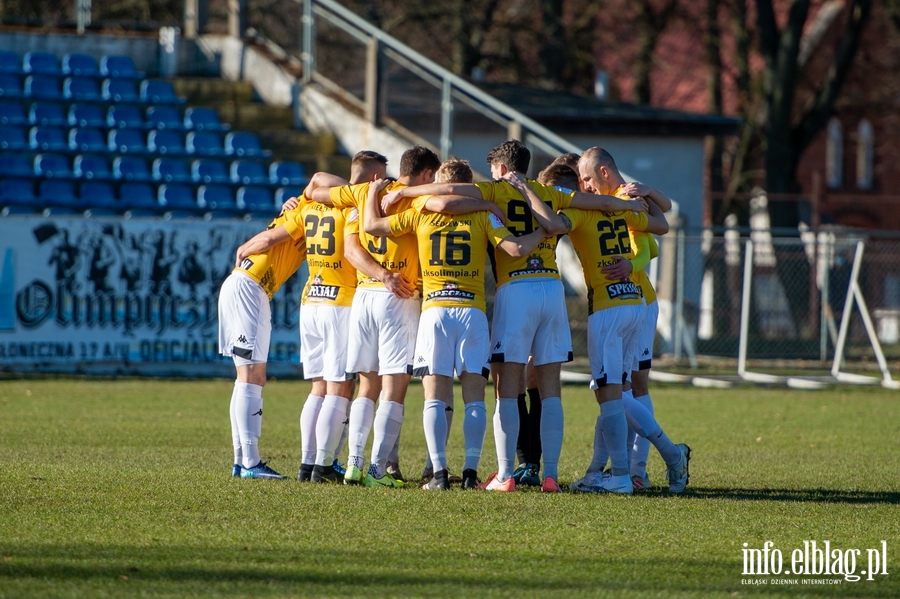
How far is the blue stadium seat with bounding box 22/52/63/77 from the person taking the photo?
21344 millimetres

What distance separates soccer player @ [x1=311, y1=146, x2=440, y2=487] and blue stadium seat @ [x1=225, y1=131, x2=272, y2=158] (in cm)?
1305

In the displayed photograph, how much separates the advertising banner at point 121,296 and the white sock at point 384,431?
9.01 metres

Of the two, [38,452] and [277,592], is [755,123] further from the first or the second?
[277,592]

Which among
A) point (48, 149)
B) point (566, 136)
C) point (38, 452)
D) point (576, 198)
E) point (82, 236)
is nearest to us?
point (576, 198)

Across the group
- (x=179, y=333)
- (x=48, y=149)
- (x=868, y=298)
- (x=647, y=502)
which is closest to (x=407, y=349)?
(x=647, y=502)

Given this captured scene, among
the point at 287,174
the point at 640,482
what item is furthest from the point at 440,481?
the point at 287,174

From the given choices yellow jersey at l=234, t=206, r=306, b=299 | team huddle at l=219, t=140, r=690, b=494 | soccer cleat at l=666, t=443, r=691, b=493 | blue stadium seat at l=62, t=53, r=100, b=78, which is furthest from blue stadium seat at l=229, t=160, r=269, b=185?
soccer cleat at l=666, t=443, r=691, b=493

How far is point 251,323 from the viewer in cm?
800

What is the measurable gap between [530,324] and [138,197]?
41.3ft

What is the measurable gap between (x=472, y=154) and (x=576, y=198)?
12.6 meters

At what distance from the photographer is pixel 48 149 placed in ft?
63.9

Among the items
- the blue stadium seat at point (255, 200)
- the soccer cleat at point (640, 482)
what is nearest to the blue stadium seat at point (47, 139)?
the blue stadium seat at point (255, 200)

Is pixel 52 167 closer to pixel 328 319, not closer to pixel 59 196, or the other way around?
pixel 59 196

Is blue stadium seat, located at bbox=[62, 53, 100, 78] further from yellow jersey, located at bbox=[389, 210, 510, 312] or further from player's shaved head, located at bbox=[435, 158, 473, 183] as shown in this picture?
yellow jersey, located at bbox=[389, 210, 510, 312]
